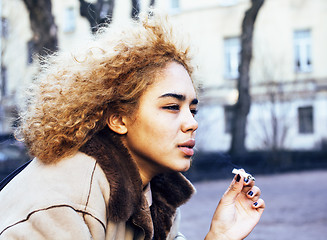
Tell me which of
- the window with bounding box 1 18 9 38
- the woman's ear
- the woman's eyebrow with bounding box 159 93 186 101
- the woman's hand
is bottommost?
the window with bounding box 1 18 9 38

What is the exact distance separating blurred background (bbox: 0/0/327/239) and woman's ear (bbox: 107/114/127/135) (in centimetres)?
817

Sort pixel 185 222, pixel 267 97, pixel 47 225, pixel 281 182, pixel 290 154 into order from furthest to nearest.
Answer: pixel 267 97 < pixel 290 154 < pixel 281 182 < pixel 185 222 < pixel 47 225

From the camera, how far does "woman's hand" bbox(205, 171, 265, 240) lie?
223 cm

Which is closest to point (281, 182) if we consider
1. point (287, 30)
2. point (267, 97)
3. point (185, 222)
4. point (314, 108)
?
point (185, 222)

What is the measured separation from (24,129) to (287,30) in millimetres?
20991

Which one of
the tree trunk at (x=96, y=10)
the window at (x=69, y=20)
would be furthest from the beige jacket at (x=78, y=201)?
the window at (x=69, y=20)

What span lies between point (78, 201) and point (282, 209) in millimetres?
7607

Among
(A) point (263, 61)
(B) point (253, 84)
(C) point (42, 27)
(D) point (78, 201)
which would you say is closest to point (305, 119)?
(B) point (253, 84)

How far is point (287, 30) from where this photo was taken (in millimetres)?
21562

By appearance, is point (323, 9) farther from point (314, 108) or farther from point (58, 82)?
point (58, 82)

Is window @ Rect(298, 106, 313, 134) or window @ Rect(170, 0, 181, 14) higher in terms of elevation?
window @ Rect(170, 0, 181, 14)

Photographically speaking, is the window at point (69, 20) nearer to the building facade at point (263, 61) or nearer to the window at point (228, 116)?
the building facade at point (263, 61)

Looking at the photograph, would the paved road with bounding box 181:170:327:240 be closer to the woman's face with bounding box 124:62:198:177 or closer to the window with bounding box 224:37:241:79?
the woman's face with bounding box 124:62:198:177

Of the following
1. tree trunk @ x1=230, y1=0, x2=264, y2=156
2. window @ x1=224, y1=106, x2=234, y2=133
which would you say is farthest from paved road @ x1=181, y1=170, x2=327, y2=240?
window @ x1=224, y1=106, x2=234, y2=133
